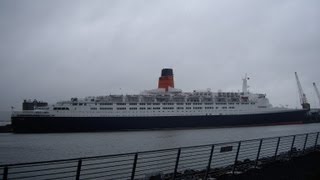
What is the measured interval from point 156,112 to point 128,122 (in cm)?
422

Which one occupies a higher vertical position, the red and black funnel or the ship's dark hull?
the red and black funnel

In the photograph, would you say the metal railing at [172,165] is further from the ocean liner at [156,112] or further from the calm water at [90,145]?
the ocean liner at [156,112]

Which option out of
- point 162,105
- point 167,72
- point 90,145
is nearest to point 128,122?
point 162,105

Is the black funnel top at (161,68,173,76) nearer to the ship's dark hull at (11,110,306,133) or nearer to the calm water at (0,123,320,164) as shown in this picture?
the ship's dark hull at (11,110,306,133)

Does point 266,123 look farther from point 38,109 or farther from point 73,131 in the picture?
point 38,109

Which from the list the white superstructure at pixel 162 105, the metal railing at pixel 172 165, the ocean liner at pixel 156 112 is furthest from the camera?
the white superstructure at pixel 162 105

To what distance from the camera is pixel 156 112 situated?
45.1 m

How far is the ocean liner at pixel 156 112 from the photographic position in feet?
136

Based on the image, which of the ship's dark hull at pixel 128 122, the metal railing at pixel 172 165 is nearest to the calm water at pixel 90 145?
the metal railing at pixel 172 165

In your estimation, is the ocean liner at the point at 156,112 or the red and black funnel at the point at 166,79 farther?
the red and black funnel at the point at 166,79

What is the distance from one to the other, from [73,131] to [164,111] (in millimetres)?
12405

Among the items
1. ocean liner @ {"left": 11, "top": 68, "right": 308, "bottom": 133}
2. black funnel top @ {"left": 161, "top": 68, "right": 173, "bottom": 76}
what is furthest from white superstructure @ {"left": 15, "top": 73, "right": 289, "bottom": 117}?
black funnel top @ {"left": 161, "top": 68, "right": 173, "bottom": 76}

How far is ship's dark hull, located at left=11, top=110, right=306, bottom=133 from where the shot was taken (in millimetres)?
41062

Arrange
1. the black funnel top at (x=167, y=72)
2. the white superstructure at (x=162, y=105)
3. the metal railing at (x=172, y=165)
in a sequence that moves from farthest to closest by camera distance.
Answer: the black funnel top at (x=167, y=72)
the white superstructure at (x=162, y=105)
the metal railing at (x=172, y=165)
